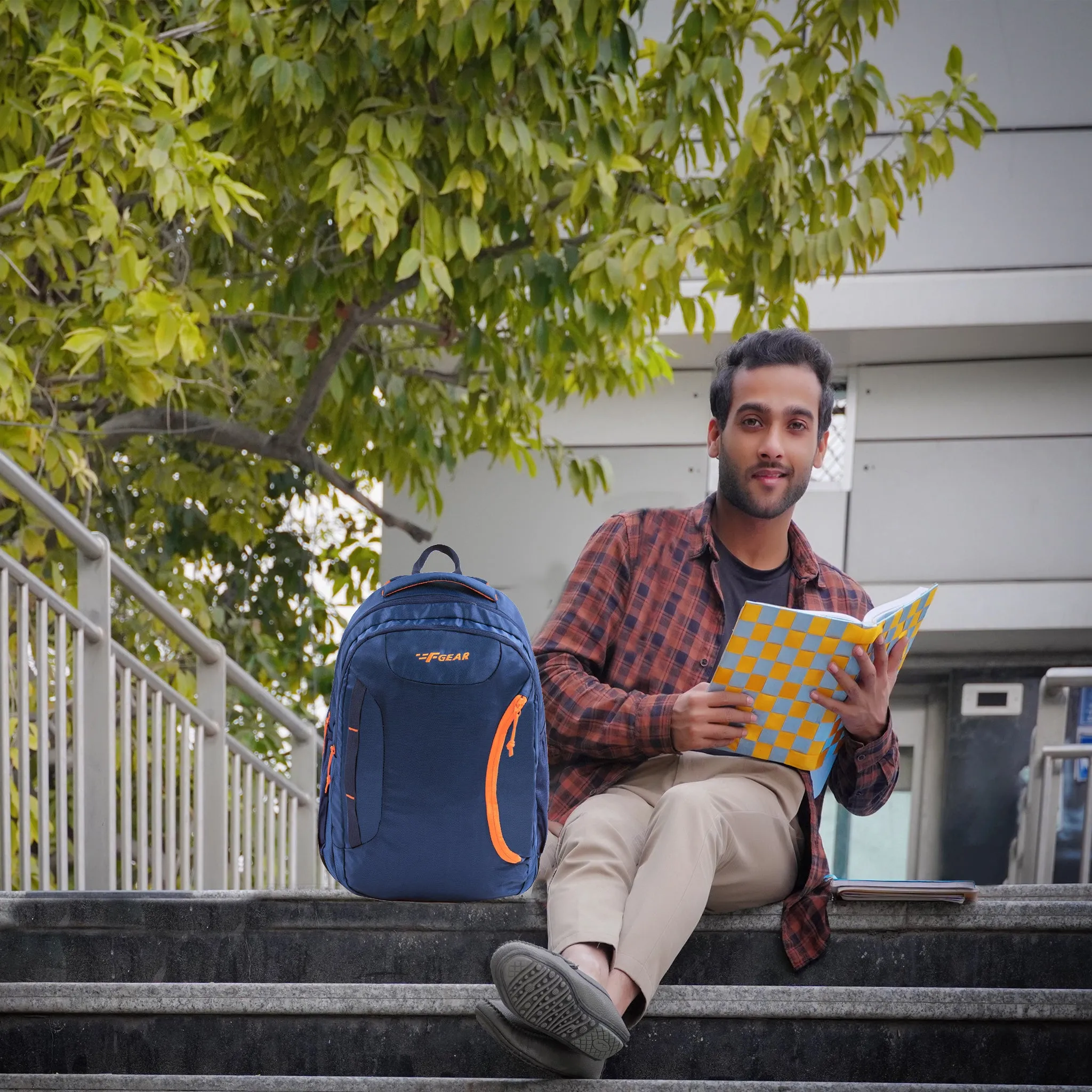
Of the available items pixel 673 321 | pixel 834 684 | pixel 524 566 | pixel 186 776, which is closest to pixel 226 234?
pixel 186 776

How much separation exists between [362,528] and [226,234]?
4250 mm

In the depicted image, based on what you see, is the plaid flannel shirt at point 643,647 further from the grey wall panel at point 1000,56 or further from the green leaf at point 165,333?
the grey wall panel at point 1000,56

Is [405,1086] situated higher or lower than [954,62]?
lower

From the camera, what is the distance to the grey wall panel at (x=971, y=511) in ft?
24.2

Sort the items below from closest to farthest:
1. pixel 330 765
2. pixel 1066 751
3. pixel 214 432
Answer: pixel 330 765 → pixel 1066 751 → pixel 214 432

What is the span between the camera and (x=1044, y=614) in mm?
7297

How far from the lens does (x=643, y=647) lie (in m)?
2.62

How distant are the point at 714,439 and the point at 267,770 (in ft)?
9.22

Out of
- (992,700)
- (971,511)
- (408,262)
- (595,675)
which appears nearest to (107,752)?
(595,675)

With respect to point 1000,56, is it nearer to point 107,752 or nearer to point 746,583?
point 746,583

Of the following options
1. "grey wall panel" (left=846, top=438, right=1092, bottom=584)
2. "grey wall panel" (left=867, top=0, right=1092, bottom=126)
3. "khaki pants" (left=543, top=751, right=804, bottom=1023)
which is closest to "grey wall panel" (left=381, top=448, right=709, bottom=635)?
"grey wall panel" (left=846, top=438, right=1092, bottom=584)

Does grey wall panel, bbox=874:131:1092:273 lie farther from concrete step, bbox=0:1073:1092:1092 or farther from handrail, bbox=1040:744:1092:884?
concrete step, bbox=0:1073:1092:1092

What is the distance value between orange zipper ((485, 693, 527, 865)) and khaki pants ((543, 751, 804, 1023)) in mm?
103

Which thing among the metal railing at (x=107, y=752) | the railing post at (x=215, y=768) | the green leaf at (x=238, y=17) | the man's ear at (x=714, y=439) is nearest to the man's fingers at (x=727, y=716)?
the man's ear at (x=714, y=439)
